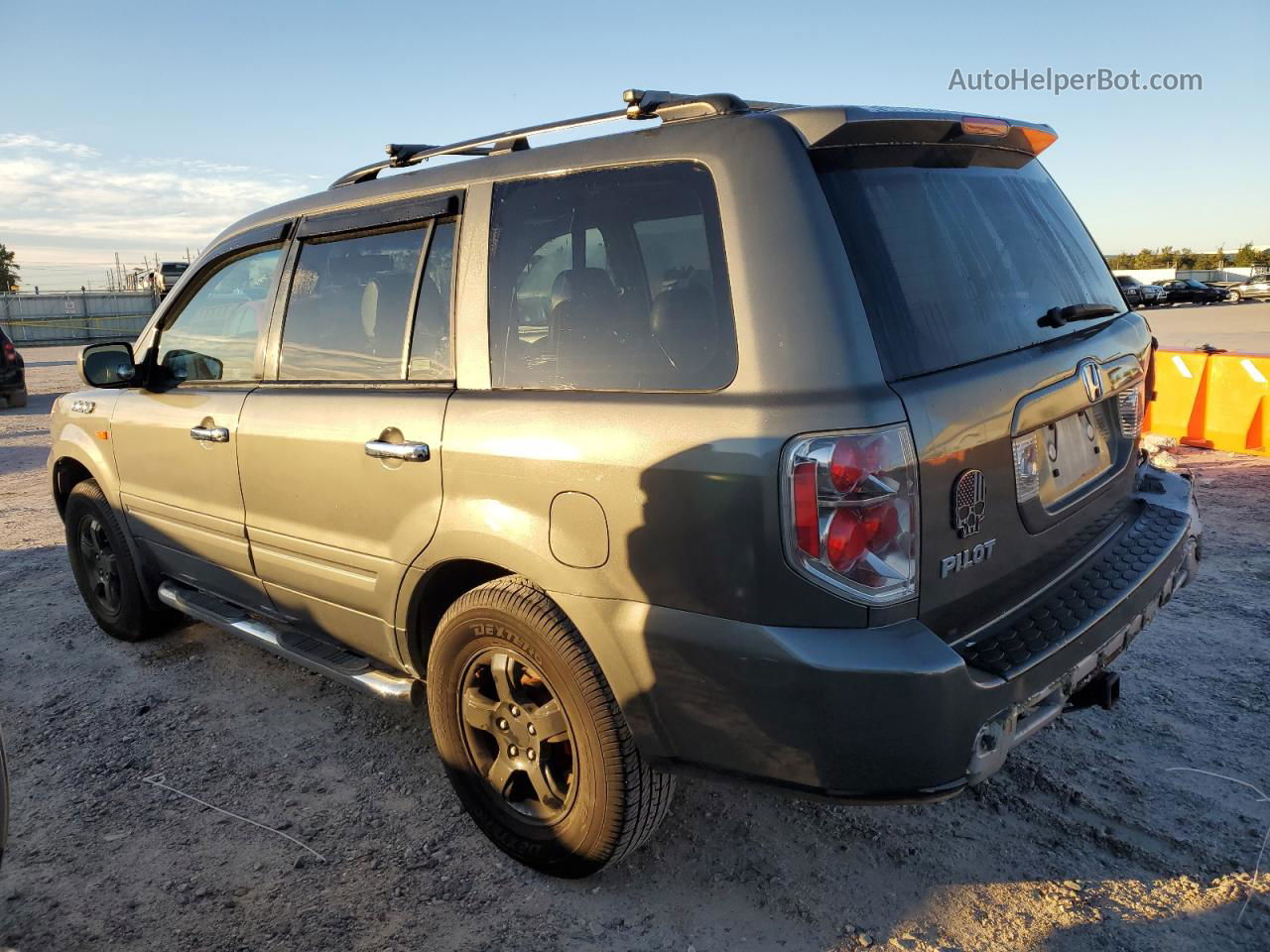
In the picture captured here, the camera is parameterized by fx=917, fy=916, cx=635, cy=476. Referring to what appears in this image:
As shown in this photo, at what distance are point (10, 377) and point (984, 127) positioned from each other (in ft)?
53.5

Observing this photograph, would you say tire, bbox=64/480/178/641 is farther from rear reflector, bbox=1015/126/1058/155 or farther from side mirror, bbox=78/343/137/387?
rear reflector, bbox=1015/126/1058/155

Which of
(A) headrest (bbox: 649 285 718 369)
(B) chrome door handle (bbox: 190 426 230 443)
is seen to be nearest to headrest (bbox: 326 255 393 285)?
(B) chrome door handle (bbox: 190 426 230 443)

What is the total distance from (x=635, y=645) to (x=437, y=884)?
1.05 m

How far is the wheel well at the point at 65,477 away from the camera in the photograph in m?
4.74

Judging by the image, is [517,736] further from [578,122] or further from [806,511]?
[578,122]

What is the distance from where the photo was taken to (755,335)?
209 cm

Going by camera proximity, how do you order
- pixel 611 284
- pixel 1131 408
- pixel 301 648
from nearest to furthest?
pixel 611 284 < pixel 1131 408 < pixel 301 648

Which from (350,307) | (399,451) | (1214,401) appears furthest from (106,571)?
(1214,401)

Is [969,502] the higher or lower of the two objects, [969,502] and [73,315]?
the lower

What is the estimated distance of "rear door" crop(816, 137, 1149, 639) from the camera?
211 centimetres

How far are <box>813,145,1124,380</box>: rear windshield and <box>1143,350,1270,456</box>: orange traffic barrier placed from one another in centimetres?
591

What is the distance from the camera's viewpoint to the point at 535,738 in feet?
8.55

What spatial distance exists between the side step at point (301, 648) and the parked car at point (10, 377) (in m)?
13.0

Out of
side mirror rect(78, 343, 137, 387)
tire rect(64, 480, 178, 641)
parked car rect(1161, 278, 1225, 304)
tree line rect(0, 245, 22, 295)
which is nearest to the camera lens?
side mirror rect(78, 343, 137, 387)
